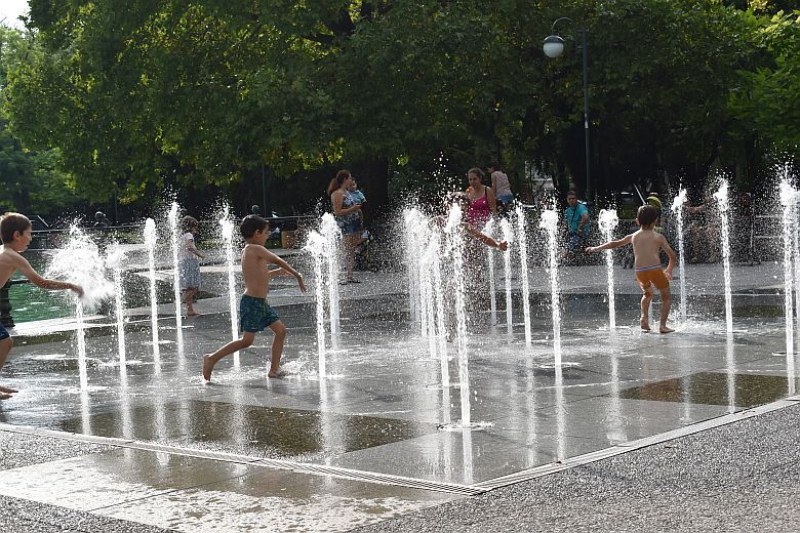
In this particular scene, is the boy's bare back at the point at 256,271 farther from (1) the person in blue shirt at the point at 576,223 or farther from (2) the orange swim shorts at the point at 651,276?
(1) the person in blue shirt at the point at 576,223

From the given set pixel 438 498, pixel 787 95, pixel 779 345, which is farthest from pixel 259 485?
pixel 787 95

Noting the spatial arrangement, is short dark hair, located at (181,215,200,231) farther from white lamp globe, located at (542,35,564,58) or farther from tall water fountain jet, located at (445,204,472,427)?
white lamp globe, located at (542,35,564,58)

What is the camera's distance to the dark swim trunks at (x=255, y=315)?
10773mm

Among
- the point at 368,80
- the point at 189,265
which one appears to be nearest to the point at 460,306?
the point at 189,265

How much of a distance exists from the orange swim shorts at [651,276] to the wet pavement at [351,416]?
0.59 metres

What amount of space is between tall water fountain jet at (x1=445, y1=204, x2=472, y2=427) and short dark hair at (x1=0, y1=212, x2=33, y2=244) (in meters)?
3.66

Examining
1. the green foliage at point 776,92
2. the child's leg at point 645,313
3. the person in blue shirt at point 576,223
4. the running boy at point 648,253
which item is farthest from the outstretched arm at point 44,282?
the green foliage at point 776,92

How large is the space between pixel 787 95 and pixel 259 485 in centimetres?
2364

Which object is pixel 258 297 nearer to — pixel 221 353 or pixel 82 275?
pixel 221 353

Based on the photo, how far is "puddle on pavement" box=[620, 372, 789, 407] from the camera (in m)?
8.55

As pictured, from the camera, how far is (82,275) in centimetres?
2486

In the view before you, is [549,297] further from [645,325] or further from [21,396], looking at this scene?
[21,396]

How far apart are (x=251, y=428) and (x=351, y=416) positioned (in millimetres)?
739

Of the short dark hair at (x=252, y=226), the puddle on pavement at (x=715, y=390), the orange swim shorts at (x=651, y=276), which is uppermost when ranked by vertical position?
the short dark hair at (x=252, y=226)
